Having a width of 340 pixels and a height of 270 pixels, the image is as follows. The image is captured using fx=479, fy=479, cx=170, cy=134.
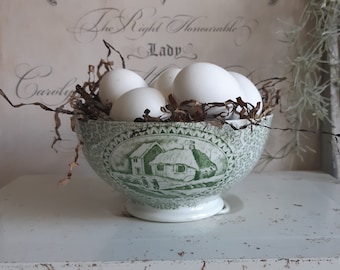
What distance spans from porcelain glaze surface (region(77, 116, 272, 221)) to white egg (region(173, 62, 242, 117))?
0.09 ft

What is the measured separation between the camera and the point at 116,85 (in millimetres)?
516

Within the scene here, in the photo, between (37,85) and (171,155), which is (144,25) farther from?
(171,155)

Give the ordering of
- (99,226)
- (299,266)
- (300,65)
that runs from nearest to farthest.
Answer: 1. (299,266)
2. (99,226)
3. (300,65)

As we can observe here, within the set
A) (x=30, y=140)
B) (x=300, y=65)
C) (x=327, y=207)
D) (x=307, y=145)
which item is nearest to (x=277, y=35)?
(x=300, y=65)

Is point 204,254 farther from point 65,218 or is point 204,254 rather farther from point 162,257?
point 65,218

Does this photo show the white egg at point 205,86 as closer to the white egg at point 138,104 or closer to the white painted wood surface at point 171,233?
the white egg at point 138,104

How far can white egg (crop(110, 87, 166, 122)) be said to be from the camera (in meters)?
0.46

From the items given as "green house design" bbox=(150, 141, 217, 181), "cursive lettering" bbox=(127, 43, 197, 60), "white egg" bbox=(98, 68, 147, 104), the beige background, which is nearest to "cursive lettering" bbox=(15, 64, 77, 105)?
the beige background

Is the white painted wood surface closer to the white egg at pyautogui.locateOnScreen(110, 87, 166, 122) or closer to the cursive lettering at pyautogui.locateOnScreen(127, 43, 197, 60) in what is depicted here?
the white egg at pyautogui.locateOnScreen(110, 87, 166, 122)

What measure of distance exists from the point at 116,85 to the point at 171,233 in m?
0.17

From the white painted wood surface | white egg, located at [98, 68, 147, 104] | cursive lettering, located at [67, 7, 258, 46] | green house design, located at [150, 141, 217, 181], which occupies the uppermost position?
cursive lettering, located at [67, 7, 258, 46]

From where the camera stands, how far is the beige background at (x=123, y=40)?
760 mm

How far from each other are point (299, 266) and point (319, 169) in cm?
41

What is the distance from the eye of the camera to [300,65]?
29.4 inches
